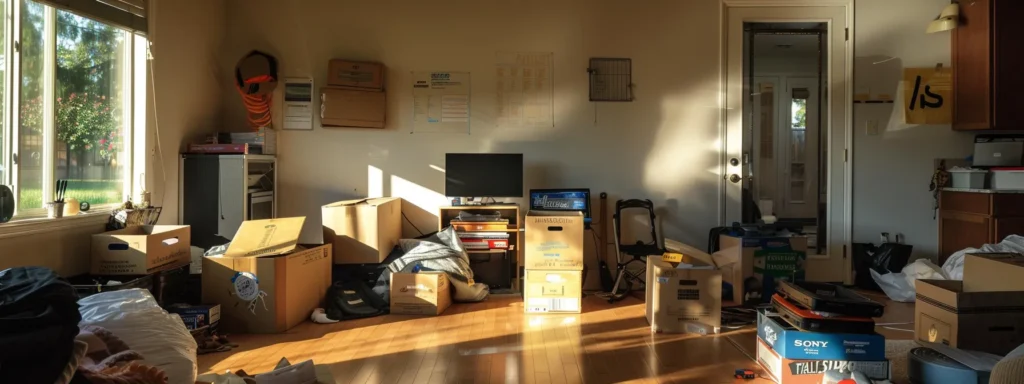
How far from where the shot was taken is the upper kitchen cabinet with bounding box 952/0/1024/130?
5039 mm

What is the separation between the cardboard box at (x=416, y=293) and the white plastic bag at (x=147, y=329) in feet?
5.63

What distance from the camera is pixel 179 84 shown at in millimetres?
4750

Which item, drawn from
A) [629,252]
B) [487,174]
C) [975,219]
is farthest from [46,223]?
[975,219]

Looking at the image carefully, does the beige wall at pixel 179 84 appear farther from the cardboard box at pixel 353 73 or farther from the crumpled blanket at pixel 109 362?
the crumpled blanket at pixel 109 362

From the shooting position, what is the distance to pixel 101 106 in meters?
4.09

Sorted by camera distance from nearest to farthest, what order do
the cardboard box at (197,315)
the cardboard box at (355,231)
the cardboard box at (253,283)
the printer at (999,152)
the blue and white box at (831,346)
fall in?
the blue and white box at (831,346) → the cardboard box at (197,315) → the cardboard box at (253,283) → the cardboard box at (355,231) → the printer at (999,152)

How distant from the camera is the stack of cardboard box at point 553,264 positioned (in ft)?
14.7

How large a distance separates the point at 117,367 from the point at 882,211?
5414mm

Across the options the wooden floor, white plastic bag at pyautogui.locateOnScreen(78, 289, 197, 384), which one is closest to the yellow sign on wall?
the wooden floor

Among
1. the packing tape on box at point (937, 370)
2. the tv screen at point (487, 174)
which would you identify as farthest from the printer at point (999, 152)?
the tv screen at point (487, 174)

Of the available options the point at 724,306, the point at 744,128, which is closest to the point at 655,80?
the point at 744,128

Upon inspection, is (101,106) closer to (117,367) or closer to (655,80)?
(117,367)

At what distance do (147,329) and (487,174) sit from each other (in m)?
2.91

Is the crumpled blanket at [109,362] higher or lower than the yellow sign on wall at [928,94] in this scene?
lower
